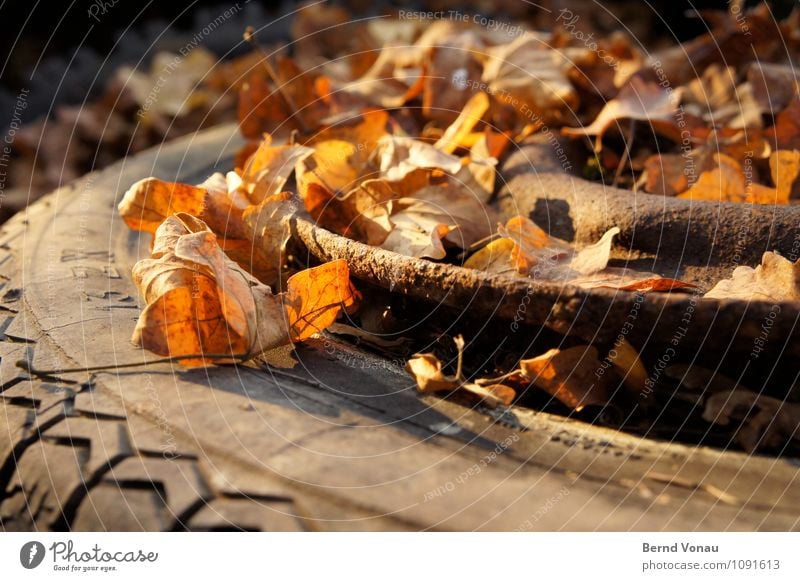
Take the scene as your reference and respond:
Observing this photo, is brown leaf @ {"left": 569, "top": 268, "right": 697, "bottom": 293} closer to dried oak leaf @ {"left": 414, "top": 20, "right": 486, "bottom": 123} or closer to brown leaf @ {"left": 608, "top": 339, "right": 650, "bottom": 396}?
brown leaf @ {"left": 608, "top": 339, "right": 650, "bottom": 396}

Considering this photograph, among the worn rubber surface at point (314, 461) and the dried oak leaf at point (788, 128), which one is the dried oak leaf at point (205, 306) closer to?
the worn rubber surface at point (314, 461)

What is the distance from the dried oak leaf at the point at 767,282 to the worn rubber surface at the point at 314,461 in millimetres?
176

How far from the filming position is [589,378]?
28.6 inches

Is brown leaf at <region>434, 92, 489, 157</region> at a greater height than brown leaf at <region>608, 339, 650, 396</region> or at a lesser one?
greater

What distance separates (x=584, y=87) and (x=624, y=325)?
2.36 feet

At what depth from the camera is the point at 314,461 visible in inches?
24.0

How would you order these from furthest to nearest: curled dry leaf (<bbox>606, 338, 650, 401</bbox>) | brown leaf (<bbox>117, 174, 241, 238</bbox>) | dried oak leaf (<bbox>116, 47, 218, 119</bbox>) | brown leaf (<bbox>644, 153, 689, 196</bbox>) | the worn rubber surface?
dried oak leaf (<bbox>116, 47, 218, 119</bbox>)
brown leaf (<bbox>644, 153, 689, 196</bbox>)
brown leaf (<bbox>117, 174, 241, 238</bbox>)
curled dry leaf (<bbox>606, 338, 650, 401</bbox>)
the worn rubber surface

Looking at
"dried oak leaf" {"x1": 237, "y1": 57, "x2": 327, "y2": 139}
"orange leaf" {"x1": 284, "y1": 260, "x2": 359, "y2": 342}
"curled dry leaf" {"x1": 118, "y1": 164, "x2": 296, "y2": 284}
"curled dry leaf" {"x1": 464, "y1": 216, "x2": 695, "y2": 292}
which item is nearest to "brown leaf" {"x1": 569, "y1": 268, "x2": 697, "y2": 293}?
"curled dry leaf" {"x1": 464, "y1": 216, "x2": 695, "y2": 292}

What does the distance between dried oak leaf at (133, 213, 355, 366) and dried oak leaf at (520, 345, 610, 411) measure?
246 mm

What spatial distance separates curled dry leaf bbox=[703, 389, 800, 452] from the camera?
655mm

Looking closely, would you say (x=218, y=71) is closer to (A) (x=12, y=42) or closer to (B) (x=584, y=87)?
(A) (x=12, y=42)

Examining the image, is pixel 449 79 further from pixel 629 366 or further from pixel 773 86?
pixel 629 366

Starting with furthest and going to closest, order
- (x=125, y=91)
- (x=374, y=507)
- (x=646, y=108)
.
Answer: (x=125, y=91) → (x=646, y=108) → (x=374, y=507)
